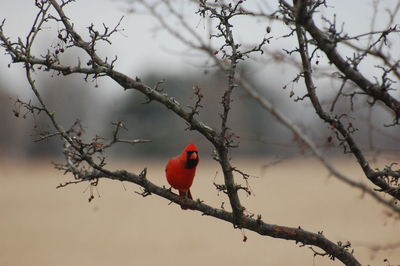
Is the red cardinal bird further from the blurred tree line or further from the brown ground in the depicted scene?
the blurred tree line

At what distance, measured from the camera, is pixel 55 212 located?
65.6ft

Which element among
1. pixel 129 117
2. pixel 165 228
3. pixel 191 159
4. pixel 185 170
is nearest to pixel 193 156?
pixel 191 159

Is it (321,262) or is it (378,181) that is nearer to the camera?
A: (378,181)

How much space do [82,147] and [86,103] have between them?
48.1m

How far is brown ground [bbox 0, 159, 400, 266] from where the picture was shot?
13414 millimetres

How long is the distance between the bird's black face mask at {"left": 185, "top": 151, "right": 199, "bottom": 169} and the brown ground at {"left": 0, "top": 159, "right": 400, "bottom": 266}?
4585 millimetres

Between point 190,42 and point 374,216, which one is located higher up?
point 374,216

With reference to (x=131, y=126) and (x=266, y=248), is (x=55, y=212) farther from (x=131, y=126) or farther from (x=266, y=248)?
(x=131, y=126)

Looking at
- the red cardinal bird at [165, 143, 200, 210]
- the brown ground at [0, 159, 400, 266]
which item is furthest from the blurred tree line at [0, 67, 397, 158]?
the red cardinal bird at [165, 143, 200, 210]

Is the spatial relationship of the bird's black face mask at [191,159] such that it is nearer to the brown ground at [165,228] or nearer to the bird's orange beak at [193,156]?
the bird's orange beak at [193,156]

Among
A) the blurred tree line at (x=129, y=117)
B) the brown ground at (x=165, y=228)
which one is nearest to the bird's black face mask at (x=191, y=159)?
the brown ground at (x=165, y=228)

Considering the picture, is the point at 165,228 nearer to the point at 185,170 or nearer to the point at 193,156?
the point at 185,170

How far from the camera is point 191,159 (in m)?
4.92

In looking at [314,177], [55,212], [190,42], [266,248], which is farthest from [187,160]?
[314,177]
